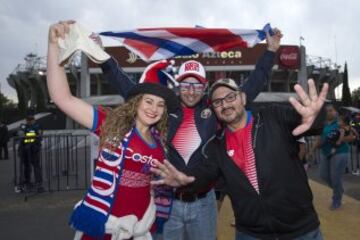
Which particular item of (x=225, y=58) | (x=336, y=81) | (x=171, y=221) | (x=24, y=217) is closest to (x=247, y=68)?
(x=225, y=58)

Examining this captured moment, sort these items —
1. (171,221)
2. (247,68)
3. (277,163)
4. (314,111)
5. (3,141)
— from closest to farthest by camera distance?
1. (314,111)
2. (277,163)
3. (171,221)
4. (3,141)
5. (247,68)

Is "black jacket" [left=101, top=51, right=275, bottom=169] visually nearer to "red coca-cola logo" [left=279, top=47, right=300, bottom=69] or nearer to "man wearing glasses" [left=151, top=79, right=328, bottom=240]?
"man wearing glasses" [left=151, top=79, right=328, bottom=240]

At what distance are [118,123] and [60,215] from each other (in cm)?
561

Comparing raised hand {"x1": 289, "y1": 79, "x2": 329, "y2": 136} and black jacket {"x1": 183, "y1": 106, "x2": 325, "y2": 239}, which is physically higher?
raised hand {"x1": 289, "y1": 79, "x2": 329, "y2": 136}

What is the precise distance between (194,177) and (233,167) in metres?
0.30

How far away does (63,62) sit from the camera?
113 inches

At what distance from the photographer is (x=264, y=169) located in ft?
9.27

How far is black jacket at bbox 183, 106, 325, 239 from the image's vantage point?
2822 millimetres

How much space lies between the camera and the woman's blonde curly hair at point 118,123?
8.92 feet

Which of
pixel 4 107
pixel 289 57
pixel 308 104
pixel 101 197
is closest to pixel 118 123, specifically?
pixel 101 197

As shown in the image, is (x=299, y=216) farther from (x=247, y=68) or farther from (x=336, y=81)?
(x=336, y=81)

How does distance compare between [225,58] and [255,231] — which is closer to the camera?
[255,231]

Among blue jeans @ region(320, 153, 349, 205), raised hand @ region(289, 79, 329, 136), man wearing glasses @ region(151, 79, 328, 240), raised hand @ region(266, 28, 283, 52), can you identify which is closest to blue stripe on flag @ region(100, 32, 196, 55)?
raised hand @ region(266, 28, 283, 52)

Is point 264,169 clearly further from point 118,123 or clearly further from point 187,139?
point 118,123
